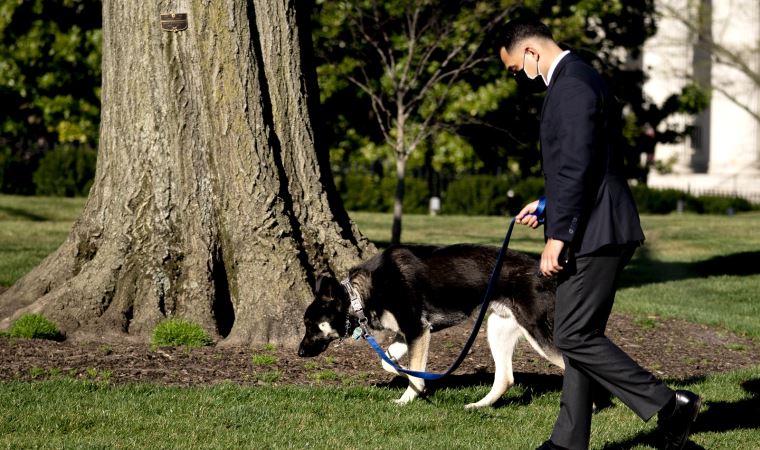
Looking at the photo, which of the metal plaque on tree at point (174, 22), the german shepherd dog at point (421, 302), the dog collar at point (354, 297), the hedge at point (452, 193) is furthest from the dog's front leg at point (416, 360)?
the hedge at point (452, 193)

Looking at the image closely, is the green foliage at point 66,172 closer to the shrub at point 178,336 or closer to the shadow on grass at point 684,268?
the shadow on grass at point 684,268

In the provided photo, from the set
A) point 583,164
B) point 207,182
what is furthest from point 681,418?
point 207,182

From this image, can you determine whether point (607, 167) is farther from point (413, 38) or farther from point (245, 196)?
point (413, 38)

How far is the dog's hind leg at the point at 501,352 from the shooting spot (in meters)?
6.40

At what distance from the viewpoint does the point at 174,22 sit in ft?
27.3

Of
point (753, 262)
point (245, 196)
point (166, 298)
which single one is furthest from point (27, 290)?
point (753, 262)

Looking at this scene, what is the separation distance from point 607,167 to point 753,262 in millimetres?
12602

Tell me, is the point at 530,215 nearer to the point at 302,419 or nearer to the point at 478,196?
the point at 302,419

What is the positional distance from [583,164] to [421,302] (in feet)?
6.92

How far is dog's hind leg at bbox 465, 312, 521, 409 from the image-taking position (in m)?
6.40

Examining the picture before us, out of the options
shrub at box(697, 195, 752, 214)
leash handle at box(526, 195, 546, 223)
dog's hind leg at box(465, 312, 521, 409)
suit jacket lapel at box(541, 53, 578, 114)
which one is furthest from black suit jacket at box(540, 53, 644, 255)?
shrub at box(697, 195, 752, 214)

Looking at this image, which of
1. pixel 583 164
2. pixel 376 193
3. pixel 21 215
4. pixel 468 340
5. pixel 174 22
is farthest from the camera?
pixel 376 193

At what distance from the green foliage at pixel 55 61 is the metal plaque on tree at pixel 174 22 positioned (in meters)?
15.6

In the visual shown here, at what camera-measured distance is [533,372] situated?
761 centimetres
